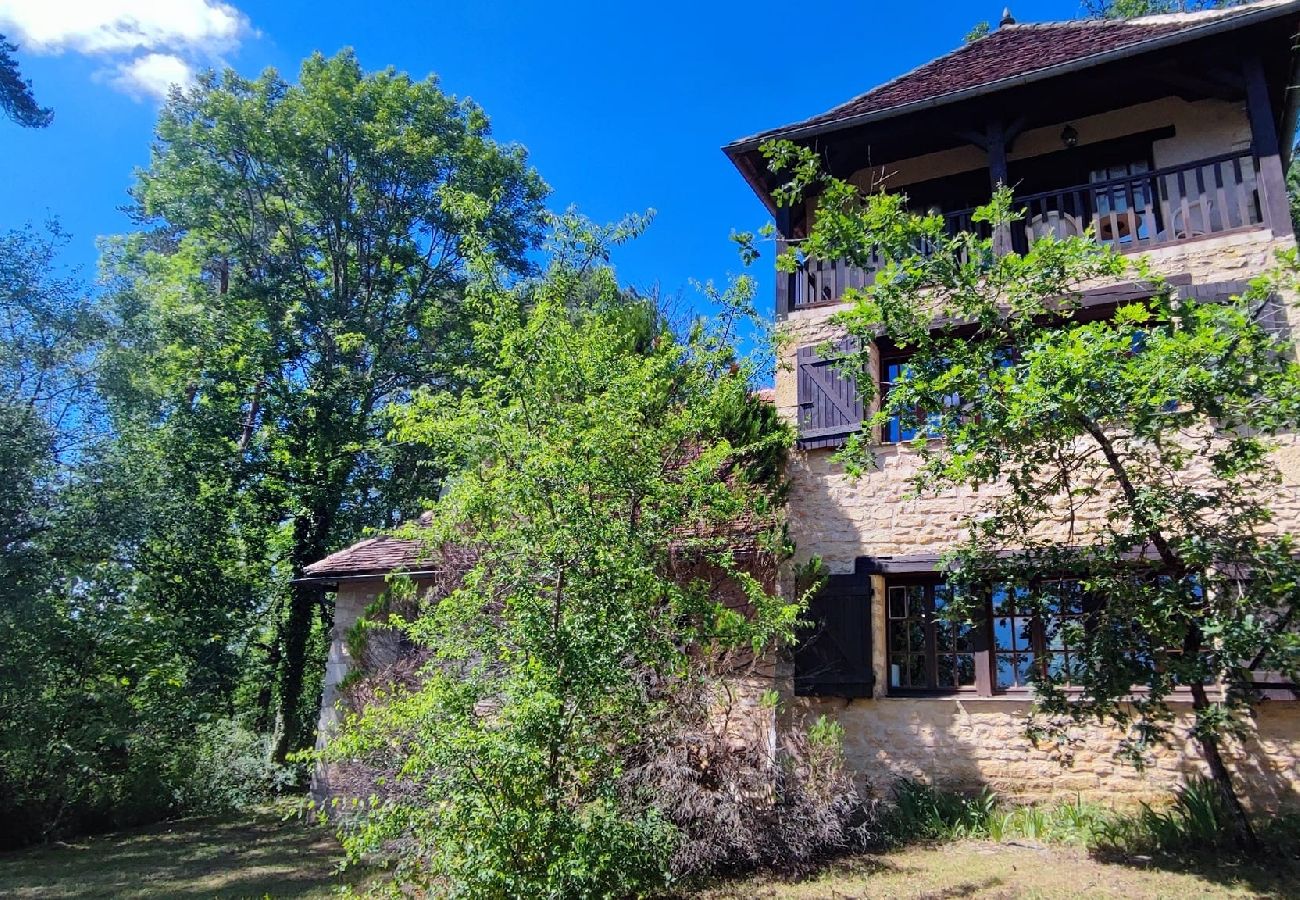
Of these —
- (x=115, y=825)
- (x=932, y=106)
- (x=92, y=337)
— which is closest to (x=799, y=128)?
(x=932, y=106)

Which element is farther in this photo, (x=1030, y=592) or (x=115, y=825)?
(x=115, y=825)

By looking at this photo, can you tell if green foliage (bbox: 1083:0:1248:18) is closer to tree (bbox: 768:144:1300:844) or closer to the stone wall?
the stone wall

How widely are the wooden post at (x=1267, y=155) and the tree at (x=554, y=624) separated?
640 cm

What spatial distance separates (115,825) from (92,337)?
7.50 metres

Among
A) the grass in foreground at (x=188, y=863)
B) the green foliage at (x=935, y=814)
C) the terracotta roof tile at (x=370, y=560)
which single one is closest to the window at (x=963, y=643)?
the green foliage at (x=935, y=814)

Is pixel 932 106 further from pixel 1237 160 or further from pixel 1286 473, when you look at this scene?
pixel 1286 473

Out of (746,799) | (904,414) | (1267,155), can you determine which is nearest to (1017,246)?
(1267,155)

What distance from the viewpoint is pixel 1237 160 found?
8.48m

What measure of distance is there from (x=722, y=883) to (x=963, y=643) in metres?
3.74

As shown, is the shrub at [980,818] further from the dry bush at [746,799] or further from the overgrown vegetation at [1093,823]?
the dry bush at [746,799]

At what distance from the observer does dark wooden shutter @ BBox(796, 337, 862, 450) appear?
29.6ft

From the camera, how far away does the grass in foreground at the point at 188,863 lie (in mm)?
7648

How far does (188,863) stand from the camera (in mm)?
9070

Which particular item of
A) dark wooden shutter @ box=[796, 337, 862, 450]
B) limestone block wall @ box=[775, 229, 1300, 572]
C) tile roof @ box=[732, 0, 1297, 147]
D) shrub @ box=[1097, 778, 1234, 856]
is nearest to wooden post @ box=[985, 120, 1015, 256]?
tile roof @ box=[732, 0, 1297, 147]
